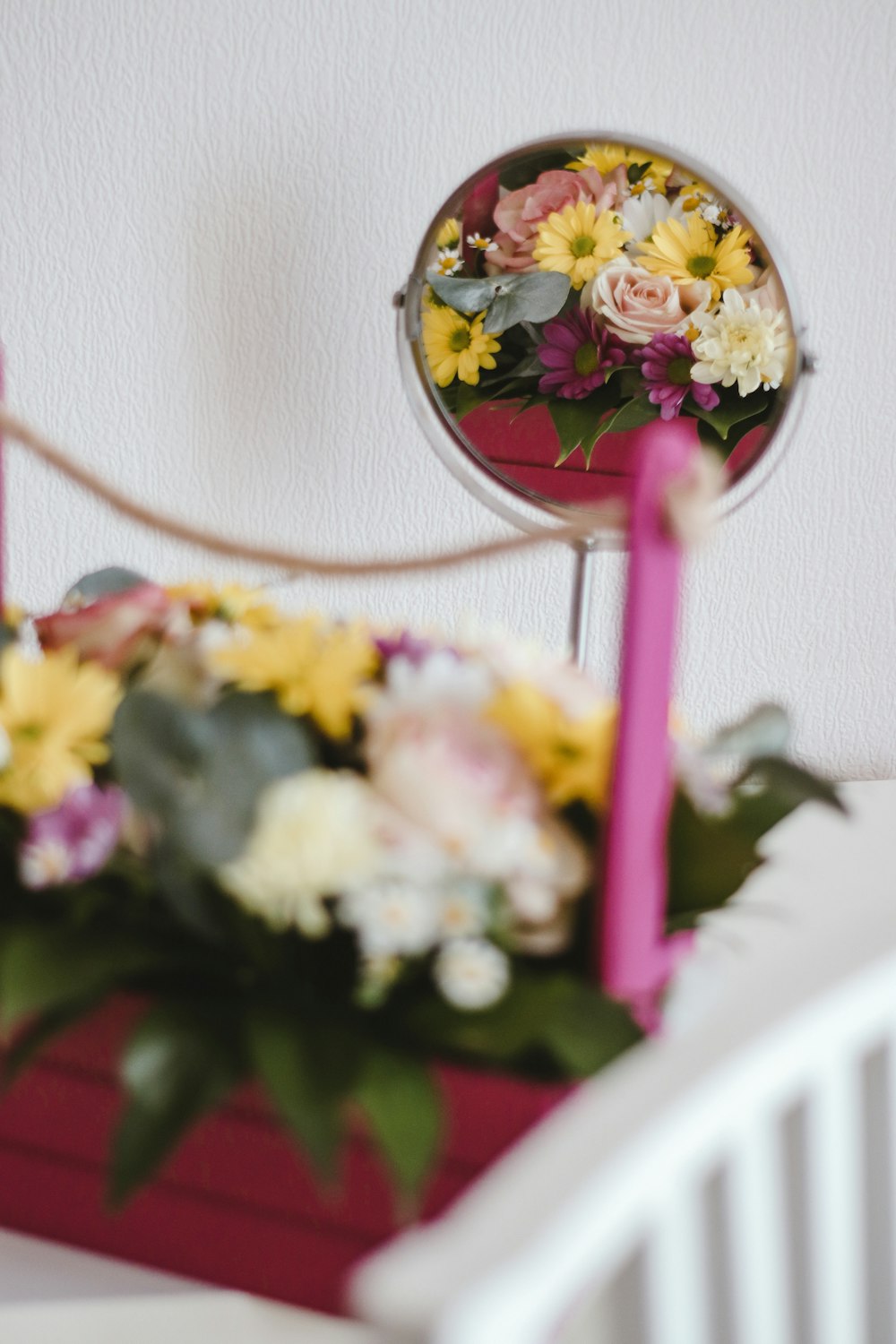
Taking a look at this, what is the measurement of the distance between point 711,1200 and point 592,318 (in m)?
0.81

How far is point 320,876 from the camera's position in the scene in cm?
32

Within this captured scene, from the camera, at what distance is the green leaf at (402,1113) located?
0.29 meters

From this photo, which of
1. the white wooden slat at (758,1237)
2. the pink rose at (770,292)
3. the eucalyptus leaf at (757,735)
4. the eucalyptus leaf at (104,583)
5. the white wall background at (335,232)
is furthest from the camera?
the white wall background at (335,232)

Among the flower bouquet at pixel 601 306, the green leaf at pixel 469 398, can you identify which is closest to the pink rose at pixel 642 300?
the flower bouquet at pixel 601 306

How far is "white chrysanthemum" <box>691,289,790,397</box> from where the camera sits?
96cm

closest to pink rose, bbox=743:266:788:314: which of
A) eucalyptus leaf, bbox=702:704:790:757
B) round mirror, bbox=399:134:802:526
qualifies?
round mirror, bbox=399:134:802:526

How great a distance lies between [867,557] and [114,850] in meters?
1.03

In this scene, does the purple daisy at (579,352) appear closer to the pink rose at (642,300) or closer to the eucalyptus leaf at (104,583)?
the pink rose at (642,300)

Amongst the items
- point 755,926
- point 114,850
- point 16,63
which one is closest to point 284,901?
point 114,850

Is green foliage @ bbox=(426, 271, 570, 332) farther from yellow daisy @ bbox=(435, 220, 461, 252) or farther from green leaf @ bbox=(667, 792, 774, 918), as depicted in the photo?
green leaf @ bbox=(667, 792, 774, 918)

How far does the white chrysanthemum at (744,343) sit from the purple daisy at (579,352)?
0.23ft

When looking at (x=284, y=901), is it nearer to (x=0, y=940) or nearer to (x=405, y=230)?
(x=0, y=940)

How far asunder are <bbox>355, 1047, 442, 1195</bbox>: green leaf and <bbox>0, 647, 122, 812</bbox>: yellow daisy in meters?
0.12

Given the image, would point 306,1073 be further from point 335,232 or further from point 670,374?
point 335,232
